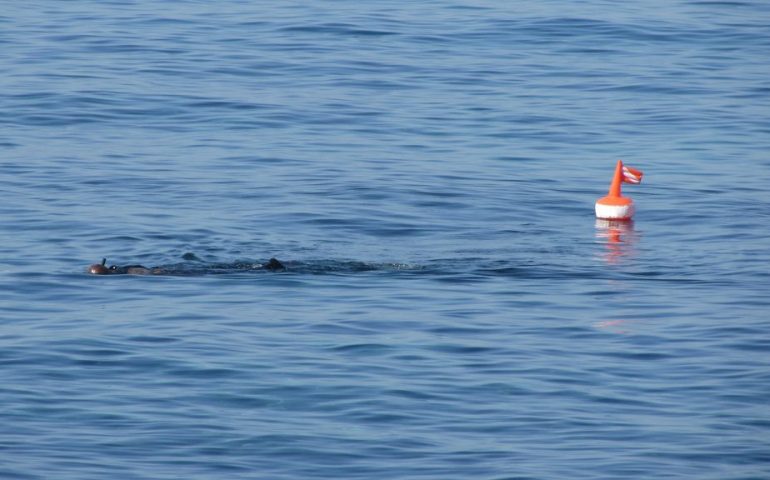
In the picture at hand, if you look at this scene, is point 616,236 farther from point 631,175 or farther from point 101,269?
point 101,269

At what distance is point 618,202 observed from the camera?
61.8 ft

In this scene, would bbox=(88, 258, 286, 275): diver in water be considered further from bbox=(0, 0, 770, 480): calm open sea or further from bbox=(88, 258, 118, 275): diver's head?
bbox=(0, 0, 770, 480): calm open sea

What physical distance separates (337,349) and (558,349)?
200 cm

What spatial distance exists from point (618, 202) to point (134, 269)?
6601 millimetres

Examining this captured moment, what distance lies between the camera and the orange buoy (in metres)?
18.8

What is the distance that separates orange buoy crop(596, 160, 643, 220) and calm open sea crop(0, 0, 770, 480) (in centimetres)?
21

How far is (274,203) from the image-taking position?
765 inches

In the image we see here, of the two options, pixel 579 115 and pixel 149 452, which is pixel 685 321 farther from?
pixel 579 115

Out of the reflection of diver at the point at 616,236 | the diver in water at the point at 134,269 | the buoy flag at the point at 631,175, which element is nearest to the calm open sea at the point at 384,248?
the reflection of diver at the point at 616,236

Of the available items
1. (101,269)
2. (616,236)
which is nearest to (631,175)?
(616,236)

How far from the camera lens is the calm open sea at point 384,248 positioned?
11.0 meters

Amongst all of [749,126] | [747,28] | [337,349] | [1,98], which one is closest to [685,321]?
[337,349]

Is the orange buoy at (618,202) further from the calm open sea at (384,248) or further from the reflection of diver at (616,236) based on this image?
the calm open sea at (384,248)

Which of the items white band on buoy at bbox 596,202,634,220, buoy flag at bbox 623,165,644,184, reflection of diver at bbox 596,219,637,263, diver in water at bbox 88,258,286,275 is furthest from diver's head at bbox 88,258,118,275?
buoy flag at bbox 623,165,644,184
